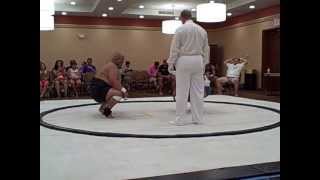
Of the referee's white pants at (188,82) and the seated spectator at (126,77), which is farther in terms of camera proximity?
the seated spectator at (126,77)

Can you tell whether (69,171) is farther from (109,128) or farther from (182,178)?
(109,128)

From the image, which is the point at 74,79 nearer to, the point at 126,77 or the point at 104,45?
the point at 126,77

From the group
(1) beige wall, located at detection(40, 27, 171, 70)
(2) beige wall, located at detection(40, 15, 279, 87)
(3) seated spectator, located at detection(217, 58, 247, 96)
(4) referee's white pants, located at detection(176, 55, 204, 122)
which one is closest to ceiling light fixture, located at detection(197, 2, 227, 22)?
(3) seated spectator, located at detection(217, 58, 247, 96)

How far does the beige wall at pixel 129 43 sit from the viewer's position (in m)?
12.8

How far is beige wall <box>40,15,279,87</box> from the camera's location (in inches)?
503

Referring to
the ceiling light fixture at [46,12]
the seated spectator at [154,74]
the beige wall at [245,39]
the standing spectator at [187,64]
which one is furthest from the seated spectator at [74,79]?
the standing spectator at [187,64]

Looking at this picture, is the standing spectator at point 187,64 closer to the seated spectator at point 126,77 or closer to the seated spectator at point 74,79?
the seated spectator at point 74,79

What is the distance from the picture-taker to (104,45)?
45.1 ft

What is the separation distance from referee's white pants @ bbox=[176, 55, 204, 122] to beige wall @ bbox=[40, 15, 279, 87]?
327 inches

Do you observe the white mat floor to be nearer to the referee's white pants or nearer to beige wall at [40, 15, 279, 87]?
the referee's white pants
